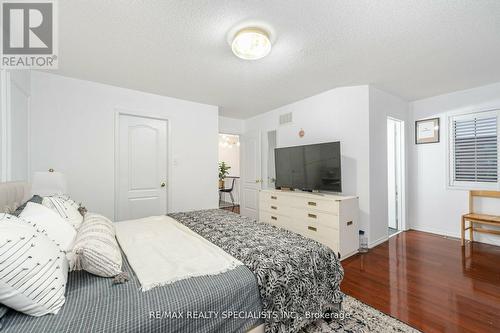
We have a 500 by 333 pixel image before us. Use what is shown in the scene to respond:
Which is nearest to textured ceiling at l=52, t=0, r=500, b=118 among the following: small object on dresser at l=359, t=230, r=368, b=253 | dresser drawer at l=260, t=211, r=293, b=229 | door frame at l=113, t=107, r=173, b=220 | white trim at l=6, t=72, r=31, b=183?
door frame at l=113, t=107, r=173, b=220

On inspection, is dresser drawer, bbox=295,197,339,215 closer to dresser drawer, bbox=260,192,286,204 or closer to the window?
dresser drawer, bbox=260,192,286,204

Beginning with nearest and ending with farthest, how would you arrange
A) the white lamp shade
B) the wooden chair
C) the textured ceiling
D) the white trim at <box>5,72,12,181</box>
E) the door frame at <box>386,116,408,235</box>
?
the textured ceiling, the white trim at <box>5,72,12,181</box>, the white lamp shade, the wooden chair, the door frame at <box>386,116,408,235</box>

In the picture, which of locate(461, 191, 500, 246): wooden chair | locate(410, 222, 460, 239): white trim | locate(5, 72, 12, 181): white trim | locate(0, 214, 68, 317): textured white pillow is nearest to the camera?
locate(0, 214, 68, 317): textured white pillow

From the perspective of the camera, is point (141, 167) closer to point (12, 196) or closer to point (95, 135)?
point (95, 135)

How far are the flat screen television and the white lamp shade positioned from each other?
119 inches

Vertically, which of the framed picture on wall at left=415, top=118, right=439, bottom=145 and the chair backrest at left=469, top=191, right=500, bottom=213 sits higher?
the framed picture on wall at left=415, top=118, right=439, bottom=145

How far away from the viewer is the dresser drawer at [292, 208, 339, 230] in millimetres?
2804

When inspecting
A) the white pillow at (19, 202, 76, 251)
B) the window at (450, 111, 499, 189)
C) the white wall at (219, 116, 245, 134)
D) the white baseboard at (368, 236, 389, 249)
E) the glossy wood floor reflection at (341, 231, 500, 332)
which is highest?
the white wall at (219, 116, 245, 134)

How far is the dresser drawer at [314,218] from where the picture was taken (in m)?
2.80

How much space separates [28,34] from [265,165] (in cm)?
391

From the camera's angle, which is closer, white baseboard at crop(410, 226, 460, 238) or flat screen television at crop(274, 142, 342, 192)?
flat screen television at crop(274, 142, 342, 192)

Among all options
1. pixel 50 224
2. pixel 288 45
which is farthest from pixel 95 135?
pixel 288 45

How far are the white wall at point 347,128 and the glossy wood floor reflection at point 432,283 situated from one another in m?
0.65

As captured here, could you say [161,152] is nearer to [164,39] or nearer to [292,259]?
[164,39]
